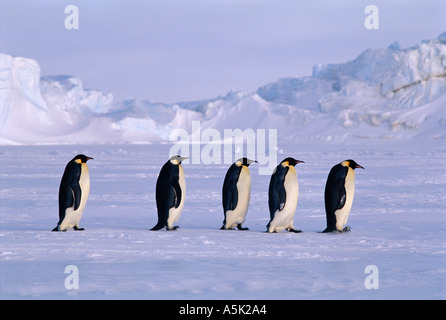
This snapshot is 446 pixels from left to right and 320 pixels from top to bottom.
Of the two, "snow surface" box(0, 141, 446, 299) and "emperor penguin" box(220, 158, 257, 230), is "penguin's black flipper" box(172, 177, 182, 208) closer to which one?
"snow surface" box(0, 141, 446, 299)

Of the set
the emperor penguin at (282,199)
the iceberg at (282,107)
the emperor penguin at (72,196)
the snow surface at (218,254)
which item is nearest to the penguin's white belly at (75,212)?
the emperor penguin at (72,196)

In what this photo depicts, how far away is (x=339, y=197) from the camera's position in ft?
18.4

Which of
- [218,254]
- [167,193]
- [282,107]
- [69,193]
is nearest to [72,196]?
[69,193]

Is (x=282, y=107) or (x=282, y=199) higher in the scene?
(x=282, y=107)

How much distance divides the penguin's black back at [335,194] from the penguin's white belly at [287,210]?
33cm

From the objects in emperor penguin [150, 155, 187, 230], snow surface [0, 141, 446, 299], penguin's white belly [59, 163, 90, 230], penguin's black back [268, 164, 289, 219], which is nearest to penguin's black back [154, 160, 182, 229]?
emperor penguin [150, 155, 187, 230]

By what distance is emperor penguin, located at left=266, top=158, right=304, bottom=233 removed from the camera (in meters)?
5.61

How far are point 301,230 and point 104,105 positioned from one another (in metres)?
55.8

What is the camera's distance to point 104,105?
5969cm

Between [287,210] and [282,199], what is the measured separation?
0.12 m

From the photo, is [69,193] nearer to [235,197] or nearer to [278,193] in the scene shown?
[235,197]

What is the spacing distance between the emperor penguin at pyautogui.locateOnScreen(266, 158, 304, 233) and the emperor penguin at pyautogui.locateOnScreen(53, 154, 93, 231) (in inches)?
70.7

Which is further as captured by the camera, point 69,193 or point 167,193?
point 167,193
